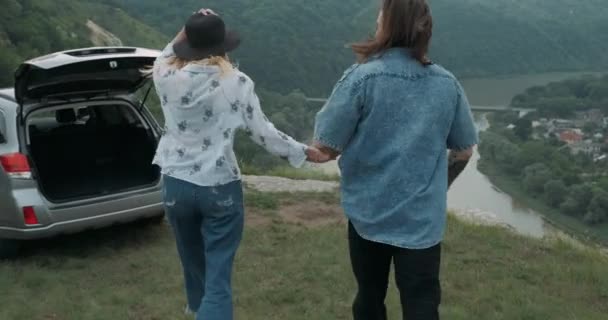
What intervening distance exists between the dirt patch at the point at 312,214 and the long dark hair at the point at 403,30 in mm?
4033

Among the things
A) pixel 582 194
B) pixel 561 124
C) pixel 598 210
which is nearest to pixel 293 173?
pixel 598 210

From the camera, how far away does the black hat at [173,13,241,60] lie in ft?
9.75

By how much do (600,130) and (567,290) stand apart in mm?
36868

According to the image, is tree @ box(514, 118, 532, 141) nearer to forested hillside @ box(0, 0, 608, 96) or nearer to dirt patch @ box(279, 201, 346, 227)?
forested hillside @ box(0, 0, 608, 96)

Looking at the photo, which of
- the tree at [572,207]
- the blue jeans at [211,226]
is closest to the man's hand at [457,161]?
the blue jeans at [211,226]

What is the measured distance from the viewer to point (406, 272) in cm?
257

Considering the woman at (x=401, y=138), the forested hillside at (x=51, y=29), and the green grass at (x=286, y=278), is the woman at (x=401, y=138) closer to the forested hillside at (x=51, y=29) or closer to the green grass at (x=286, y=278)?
the green grass at (x=286, y=278)

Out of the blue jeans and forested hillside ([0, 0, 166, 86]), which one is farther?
forested hillside ([0, 0, 166, 86])

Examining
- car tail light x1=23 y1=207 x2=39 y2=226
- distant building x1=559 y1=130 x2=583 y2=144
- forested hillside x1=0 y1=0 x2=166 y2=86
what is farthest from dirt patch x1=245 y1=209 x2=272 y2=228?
distant building x1=559 y1=130 x2=583 y2=144

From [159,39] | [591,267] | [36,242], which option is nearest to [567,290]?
[591,267]

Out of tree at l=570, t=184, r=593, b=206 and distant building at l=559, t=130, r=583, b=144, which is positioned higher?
tree at l=570, t=184, r=593, b=206

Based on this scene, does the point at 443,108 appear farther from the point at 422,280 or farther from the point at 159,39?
the point at 159,39

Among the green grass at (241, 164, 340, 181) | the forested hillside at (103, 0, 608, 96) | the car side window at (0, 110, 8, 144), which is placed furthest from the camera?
the forested hillside at (103, 0, 608, 96)

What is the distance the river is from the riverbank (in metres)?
0.27
